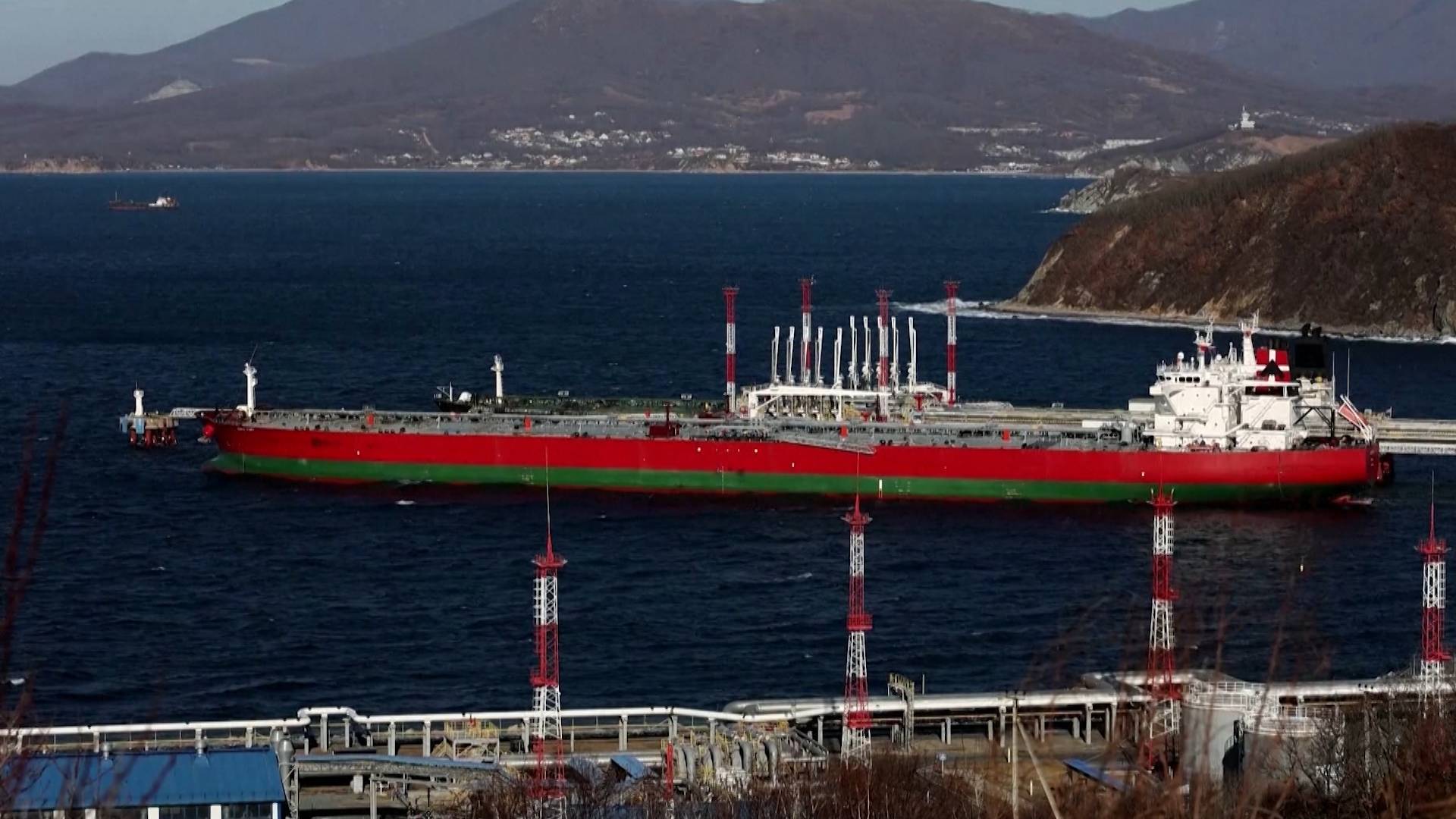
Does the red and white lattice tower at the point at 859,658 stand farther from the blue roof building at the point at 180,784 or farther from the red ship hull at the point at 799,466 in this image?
the red ship hull at the point at 799,466

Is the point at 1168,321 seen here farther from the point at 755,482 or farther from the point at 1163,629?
the point at 1163,629

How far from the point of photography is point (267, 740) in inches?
1307

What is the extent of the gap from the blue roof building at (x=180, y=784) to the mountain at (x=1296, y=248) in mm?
83258

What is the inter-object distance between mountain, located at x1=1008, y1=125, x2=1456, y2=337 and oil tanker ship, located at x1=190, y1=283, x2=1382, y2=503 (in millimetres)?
41222

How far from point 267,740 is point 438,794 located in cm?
319

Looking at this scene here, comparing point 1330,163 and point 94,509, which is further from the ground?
point 1330,163

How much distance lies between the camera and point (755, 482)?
209ft

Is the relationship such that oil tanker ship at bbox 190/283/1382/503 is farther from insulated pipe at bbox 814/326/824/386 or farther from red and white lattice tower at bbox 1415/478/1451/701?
red and white lattice tower at bbox 1415/478/1451/701

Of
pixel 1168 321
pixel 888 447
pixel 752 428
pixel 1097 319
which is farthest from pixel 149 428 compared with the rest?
pixel 1168 321

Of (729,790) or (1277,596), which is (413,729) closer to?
(729,790)

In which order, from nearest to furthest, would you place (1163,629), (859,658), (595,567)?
(859,658) → (1163,629) → (595,567)

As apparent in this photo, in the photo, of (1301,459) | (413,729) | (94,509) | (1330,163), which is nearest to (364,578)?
(94,509)

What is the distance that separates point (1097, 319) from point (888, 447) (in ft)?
176

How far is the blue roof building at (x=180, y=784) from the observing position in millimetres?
27250
